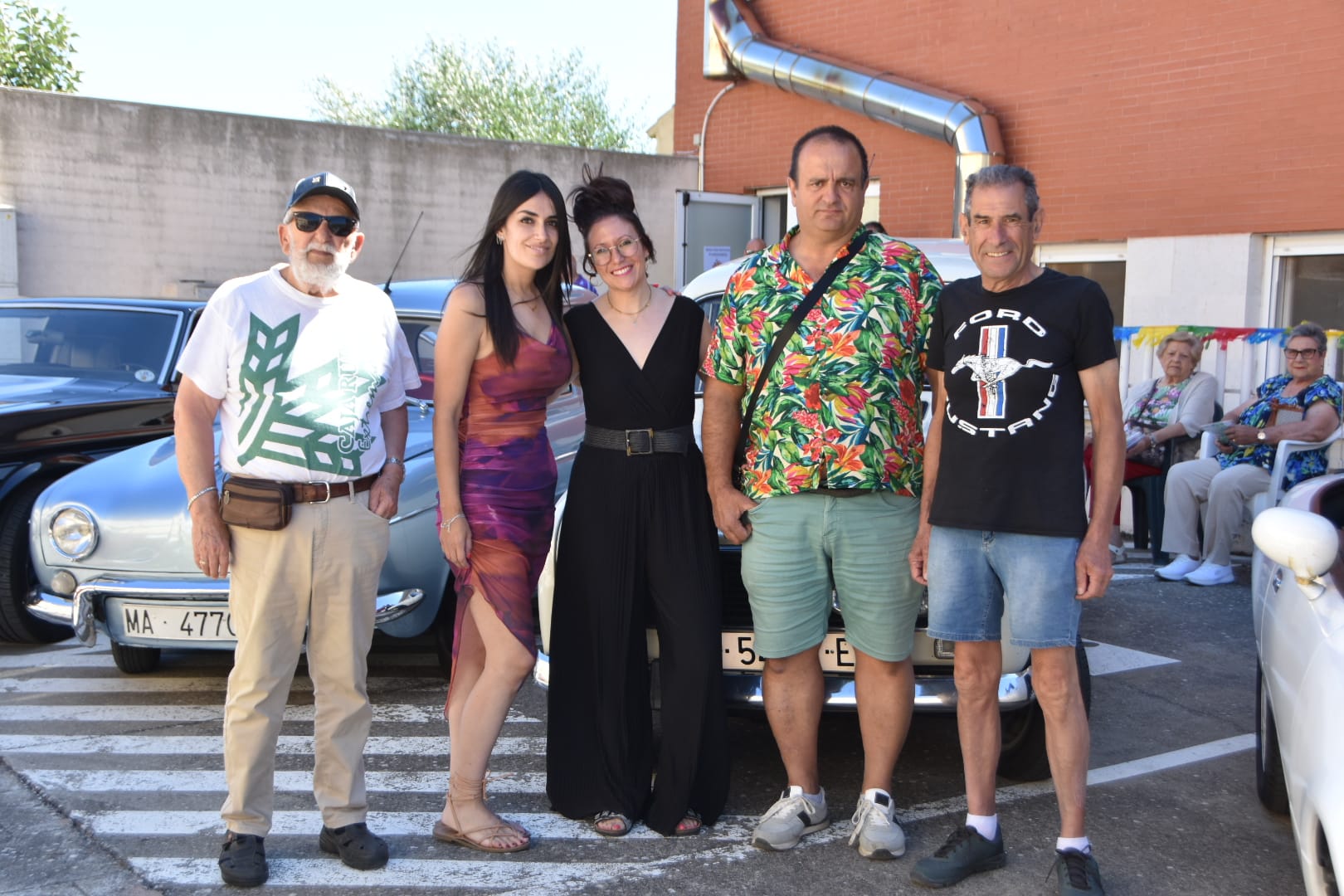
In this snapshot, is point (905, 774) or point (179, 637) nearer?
point (905, 774)

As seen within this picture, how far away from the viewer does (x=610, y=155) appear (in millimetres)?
17109

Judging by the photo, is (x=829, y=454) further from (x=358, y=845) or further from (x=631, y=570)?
(x=358, y=845)

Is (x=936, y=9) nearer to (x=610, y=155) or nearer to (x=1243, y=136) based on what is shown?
(x=1243, y=136)

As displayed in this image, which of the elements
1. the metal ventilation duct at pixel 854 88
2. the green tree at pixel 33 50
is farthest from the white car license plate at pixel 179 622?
the green tree at pixel 33 50

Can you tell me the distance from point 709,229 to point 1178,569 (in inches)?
319

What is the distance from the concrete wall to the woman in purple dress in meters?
10.9

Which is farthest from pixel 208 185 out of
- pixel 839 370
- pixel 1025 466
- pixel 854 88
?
pixel 1025 466

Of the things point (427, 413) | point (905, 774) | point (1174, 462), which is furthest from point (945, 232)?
point (905, 774)

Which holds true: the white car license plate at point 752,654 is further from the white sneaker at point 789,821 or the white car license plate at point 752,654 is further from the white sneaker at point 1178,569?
the white sneaker at point 1178,569

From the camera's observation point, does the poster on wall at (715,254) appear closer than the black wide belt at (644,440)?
No

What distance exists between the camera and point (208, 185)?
50.9ft

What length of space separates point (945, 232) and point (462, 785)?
33.8ft

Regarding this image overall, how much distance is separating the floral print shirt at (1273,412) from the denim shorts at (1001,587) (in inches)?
183

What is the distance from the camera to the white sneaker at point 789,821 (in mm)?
3566
